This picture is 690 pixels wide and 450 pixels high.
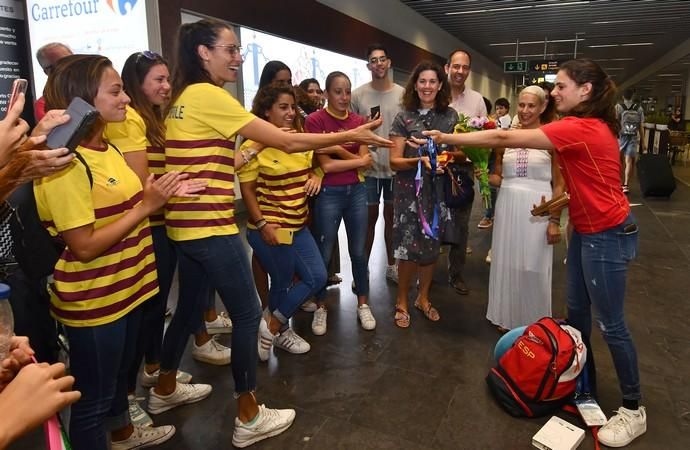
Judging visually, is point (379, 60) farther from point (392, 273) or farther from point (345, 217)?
point (392, 273)

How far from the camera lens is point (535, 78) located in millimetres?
15102

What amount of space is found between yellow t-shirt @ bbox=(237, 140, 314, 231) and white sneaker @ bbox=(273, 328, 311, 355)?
71 centimetres

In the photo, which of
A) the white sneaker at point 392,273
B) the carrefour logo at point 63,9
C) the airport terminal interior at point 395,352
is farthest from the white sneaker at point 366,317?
the carrefour logo at point 63,9

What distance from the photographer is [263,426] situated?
216 centimetres

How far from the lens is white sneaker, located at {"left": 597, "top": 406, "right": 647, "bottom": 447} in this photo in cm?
211

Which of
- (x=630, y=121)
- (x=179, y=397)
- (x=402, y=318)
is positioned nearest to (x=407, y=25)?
(x=630, y=121)

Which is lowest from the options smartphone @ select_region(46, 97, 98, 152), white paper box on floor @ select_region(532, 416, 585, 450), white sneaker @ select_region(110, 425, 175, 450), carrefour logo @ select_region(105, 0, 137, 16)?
white paper box on floor @ select_region(532, 416, 585, 450)

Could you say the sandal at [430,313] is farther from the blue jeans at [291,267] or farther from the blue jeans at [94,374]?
the blue jeans at [94,374]

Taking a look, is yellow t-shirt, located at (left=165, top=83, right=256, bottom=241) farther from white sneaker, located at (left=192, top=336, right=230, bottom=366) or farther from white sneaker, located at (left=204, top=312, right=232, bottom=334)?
white sneaker, located at (left=204, top=312, right=232, bottom=334)


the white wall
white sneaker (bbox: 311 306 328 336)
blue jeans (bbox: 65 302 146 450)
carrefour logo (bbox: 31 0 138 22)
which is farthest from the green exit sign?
blue jeans (bbox: 65 302 146 450)

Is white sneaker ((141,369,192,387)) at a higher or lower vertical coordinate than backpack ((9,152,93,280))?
lower

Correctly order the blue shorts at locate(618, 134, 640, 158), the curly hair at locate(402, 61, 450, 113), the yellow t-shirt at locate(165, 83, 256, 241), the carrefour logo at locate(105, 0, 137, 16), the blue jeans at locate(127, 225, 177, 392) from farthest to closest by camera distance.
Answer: the blue shorts at locate(618, 134, 640, 158)
the carrefour logo at locate(105, 0, 137, 16)
the curly hair at locate(402, 61, 450, 113)
the blue jeans at locate(127, 225, 177, 392)
the yellow t-shirt at locate(165, 83, 256, 241)

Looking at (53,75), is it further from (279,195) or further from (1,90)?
(1,90)

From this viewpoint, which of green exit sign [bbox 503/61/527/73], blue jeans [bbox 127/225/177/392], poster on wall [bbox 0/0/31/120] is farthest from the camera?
green exit sign [bbox 503/61/527/73]
